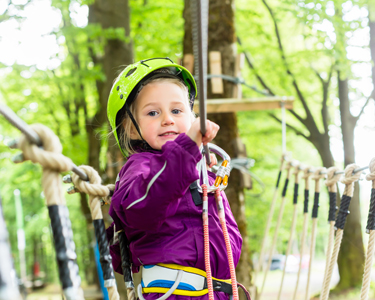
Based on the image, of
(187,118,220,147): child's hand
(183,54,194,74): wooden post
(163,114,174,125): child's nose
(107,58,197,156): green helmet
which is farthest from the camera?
(183,54,194,74): wooden post

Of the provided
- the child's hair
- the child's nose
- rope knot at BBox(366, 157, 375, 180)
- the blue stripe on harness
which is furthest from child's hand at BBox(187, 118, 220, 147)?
rope knot at BBox(366, 157, 375, 180)

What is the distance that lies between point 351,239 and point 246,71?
5408 mm

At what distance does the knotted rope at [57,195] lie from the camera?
2.97 ft

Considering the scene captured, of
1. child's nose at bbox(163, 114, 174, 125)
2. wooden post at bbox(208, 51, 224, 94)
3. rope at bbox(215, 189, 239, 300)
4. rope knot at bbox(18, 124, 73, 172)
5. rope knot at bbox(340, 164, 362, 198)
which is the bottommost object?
rope at bbox(215, 189, 239, 300)

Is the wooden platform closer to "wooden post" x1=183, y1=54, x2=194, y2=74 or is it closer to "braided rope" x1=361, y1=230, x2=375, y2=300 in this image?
"wooden post" x1=183, y1=54, x2=194, y2=74

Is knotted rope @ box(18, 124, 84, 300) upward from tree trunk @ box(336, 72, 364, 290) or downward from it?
upward

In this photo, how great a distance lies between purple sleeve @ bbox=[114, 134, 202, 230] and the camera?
1403 millimetres

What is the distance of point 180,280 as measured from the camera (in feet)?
5.34

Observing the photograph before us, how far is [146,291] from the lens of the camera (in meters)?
1.72

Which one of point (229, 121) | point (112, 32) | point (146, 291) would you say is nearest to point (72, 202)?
point (112, 32)

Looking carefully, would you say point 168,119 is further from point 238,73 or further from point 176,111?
point 238,73

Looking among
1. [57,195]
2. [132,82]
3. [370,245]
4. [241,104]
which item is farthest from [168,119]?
[241,104]

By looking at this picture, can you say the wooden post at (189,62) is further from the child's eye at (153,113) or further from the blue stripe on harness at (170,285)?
the blue stripe on harness at (170,285)

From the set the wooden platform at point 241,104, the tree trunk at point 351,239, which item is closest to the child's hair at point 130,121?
the wooden platform at point 241,104
